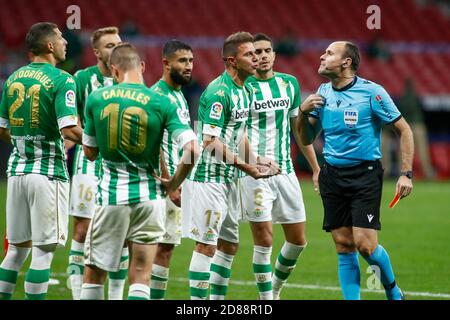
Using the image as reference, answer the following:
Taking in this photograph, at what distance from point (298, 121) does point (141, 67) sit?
2271 millimetres

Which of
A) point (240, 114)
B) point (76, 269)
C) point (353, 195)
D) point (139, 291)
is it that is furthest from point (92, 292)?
point (353, 195)

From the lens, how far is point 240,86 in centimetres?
817

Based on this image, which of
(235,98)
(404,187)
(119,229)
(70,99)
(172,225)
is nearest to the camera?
(119,229)

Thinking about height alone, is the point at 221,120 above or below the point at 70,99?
below

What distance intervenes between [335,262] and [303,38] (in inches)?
711

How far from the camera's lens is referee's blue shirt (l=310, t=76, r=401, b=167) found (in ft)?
25.2

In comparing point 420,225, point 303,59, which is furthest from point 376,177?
point 303,59

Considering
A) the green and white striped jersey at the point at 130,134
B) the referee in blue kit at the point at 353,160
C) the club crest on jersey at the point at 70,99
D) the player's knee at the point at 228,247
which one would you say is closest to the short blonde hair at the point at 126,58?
the green and white striped jersey at the point at 130,134

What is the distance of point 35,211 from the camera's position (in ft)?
23.8

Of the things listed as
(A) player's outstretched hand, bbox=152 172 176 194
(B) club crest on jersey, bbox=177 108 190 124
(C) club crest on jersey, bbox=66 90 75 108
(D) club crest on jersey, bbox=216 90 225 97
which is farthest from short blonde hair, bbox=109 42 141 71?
(D) club crest on jersey, bbox=216 90 225 97

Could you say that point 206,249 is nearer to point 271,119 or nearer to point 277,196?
point 277,196

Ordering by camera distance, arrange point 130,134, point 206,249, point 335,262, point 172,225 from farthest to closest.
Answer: point 335,262, point 172,225, point 206,249, point 130,134

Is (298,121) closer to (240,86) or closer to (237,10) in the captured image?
(240,86)

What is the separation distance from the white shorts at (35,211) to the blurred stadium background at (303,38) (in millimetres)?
10667
